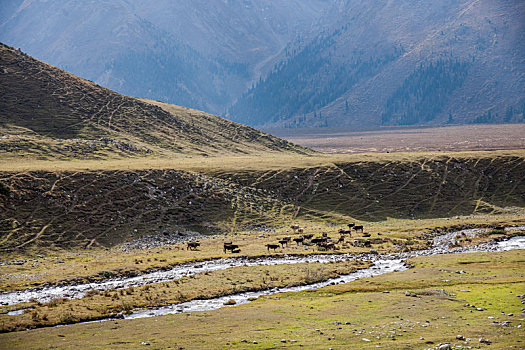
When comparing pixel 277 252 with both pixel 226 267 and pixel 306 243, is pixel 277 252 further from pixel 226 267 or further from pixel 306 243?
pixel 226 267

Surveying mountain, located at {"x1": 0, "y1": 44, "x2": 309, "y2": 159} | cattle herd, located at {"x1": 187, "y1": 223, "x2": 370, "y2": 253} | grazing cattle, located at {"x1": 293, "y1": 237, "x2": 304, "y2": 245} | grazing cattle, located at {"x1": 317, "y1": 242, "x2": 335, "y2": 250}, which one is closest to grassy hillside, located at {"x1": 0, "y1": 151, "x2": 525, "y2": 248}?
cattle herd, located at {"x1": 187, "y1": 223, "x2": 370, "y2": 253}

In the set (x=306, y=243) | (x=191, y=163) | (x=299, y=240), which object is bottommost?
(x=306, y=243)

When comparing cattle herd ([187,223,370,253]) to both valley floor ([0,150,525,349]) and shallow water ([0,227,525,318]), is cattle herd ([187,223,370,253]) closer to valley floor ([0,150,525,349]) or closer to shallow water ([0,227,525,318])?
valley floor ([0,150,525,349])

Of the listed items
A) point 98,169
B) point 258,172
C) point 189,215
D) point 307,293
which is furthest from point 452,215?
point 98,169

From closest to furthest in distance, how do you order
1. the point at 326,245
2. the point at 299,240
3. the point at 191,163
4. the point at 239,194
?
the point at 326,245 < the point at 299,240 < the point at 239,194 < the point at 191,163

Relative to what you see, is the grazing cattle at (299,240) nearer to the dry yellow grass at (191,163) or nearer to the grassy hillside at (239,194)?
the grassy hillside at (239,194)

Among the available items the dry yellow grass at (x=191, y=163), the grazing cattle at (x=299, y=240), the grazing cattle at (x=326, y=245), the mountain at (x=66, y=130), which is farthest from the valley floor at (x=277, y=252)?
the mountain at (x=66, y=130)

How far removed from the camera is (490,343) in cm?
2795

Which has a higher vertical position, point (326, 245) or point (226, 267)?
point (326, 245)

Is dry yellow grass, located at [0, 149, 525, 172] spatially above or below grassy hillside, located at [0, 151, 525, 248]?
above

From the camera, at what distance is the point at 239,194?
11494 cm

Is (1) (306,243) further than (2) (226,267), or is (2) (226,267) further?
(1) (306,243)

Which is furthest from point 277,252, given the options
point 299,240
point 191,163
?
point 191,163

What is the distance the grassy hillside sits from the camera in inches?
3509
